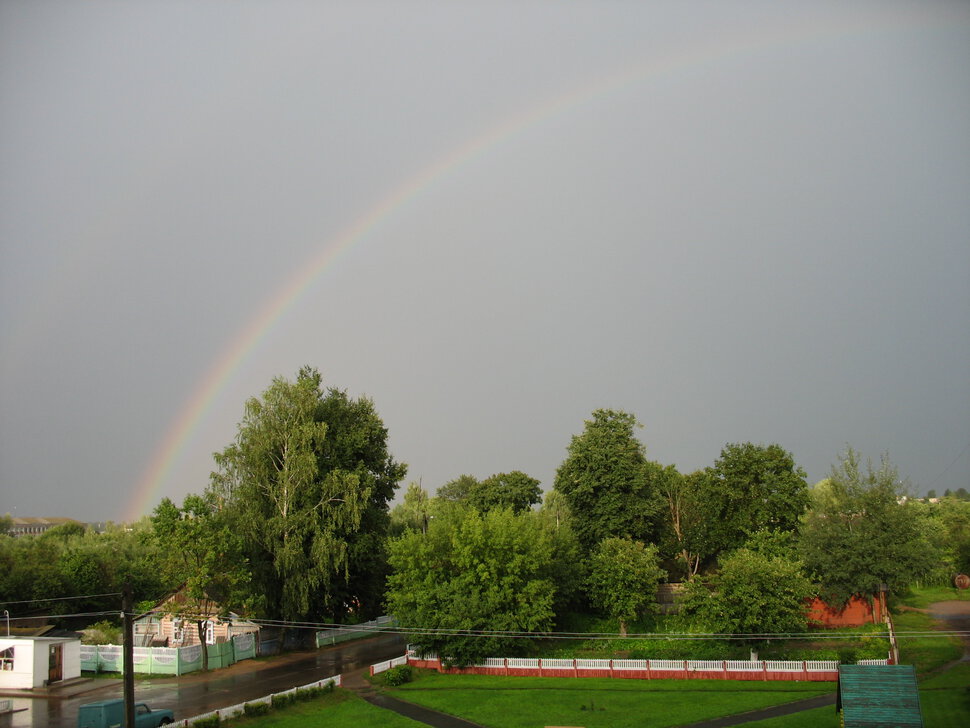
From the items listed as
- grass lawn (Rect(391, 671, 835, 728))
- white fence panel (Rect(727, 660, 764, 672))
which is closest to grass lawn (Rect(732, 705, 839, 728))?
grass lawn (Rect(391, 671, 835, 728))

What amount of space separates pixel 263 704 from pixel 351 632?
22838 millimetres

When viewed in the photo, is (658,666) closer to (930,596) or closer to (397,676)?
(397,676)

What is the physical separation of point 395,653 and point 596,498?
66.4 ft

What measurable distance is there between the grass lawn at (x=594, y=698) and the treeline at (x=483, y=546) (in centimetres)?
318

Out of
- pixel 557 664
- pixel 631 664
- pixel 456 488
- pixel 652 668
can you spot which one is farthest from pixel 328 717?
pixel 456 488

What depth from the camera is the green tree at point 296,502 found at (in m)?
46.0

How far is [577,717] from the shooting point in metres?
29.3

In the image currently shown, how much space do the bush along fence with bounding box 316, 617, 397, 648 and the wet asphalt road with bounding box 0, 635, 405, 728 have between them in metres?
1.65

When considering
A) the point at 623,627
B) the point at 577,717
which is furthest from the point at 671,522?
the point at 577,717

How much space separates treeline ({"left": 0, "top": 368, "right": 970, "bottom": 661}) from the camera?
39062 millimetres

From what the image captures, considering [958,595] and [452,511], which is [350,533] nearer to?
[452,511]

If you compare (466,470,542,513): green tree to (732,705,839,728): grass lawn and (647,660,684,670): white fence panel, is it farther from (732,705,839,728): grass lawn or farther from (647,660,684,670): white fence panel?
(732,705,839,728): grass lawn

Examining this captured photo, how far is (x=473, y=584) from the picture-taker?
1580 inches

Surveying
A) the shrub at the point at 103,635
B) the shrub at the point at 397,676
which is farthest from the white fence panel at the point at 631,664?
the shrub at the point at 103,635
